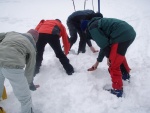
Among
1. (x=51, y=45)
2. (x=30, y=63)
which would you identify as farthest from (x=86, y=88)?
(x=30, y=63)

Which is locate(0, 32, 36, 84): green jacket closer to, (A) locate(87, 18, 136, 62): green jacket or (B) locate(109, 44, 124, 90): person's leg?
(A) locate(87, 18, 136, 62): green jacket

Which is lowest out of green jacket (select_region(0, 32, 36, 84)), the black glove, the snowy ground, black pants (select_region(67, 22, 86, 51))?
the snowy ground

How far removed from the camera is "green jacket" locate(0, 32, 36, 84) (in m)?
2.54

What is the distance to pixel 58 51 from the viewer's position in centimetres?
409

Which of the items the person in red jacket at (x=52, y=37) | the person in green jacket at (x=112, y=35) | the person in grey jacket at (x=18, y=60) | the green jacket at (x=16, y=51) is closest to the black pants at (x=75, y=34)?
the person in red jacket at (x=52, y=37)

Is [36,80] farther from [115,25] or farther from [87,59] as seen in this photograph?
[115,25]

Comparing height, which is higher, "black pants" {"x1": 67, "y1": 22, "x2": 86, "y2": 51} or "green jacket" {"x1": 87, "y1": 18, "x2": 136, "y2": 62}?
"green jacket" {"x1": 87, "y1": 18, "x2": 136, "y2": 62}

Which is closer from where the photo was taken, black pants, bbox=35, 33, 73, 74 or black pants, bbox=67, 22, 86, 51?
black pants, bbox=35, 33, 73, 74

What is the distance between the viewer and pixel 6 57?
2.54m

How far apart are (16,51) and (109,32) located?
4.91ft

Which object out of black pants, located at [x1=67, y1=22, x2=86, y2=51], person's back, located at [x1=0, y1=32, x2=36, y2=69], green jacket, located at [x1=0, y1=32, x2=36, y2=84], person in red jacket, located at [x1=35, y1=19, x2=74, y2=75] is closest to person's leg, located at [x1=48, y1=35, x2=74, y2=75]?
person in red jacket, located at [x1=35, y1=19, x2=74, y2=75]

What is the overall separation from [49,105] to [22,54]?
1198 mm

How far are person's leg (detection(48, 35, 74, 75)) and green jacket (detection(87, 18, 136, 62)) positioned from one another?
0.83m

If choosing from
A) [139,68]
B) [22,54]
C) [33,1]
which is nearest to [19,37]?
[22,54]
